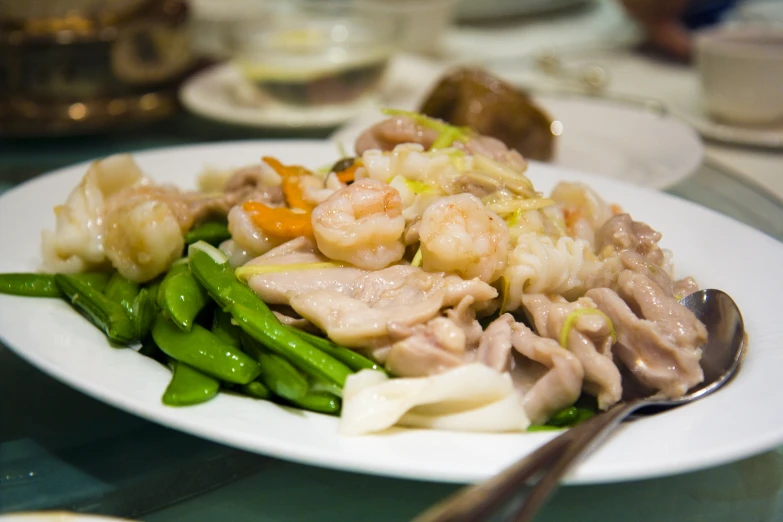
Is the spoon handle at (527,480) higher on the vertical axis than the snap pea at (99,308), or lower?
higher

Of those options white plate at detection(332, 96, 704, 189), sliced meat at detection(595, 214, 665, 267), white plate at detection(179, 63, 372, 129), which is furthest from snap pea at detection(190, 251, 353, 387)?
white plate at detection(179, 63, 372, 129)

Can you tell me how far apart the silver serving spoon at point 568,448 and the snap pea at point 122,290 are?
106 cm

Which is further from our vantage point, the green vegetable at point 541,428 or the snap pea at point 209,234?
the snap pea at point 209,234

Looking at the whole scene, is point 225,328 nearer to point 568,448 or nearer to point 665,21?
point 568,448

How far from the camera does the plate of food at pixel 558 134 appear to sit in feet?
11.7

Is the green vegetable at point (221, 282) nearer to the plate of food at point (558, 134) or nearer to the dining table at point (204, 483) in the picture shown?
the dining table at point (204, 483)

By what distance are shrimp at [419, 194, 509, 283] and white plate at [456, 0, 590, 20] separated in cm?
573

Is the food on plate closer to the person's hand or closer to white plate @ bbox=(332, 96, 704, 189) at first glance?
white plate @ bbox=(332, 96, 704, 189)

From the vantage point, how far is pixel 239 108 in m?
4.51

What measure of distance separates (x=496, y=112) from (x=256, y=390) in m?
2.25

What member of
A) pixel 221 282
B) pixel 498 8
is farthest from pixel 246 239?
pixel 498 8

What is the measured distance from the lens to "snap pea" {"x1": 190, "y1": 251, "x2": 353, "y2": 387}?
1.75m

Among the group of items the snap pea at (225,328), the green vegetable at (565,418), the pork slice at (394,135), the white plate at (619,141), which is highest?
the pork slice at (394,135)

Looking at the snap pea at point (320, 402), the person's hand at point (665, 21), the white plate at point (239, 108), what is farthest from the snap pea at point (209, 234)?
the person's hand at point (665, 21)
